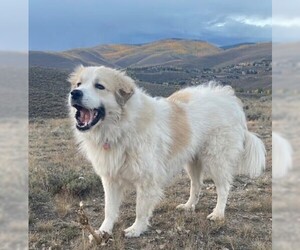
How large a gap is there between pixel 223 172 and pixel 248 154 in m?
0.23

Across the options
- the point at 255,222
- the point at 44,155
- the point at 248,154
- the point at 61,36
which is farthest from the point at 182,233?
the point at 61,36

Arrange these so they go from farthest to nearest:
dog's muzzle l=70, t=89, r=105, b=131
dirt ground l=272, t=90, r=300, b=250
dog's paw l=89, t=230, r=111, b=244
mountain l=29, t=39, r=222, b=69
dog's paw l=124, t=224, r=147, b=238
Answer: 1. mountain l=29, t=39, r=222, b=69
2. dog's paw l=124, t=224, r=147, b=238
3. dog's paw l=89, t=230, r=111, b=244
4. dog's muzzle l=70, t=89, r=105, b=131
5. dirt ground l=272, t=90, r=300, b=250

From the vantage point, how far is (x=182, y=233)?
256 centimetres

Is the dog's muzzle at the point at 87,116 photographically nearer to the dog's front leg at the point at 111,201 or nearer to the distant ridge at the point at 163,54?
the dog's front leg at the point at 111,201

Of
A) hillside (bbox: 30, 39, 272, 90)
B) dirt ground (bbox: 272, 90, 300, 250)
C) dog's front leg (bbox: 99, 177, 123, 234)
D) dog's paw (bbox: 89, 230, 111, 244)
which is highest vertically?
hillside (bbox: 30, 39, 272, 90)

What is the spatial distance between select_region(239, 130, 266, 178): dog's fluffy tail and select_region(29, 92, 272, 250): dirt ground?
0.19 metres

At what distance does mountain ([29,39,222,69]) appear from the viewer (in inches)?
118

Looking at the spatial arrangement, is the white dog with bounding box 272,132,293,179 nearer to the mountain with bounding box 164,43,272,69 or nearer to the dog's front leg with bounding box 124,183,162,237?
the dog's front leg with bounding box 124,183,162,237

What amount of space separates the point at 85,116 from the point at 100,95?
147 millimetres

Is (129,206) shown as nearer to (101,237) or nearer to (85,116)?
(101,237)

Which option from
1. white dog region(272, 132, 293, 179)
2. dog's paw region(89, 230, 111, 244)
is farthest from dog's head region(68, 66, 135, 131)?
white dog region(272, 132, 293, 179)

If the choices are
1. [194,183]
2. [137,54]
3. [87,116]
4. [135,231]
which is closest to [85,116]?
[87,116]

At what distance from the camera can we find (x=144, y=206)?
2.52 meters

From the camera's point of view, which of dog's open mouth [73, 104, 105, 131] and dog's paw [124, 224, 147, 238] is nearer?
dog's open mouth [73, 104, 105, 131]
